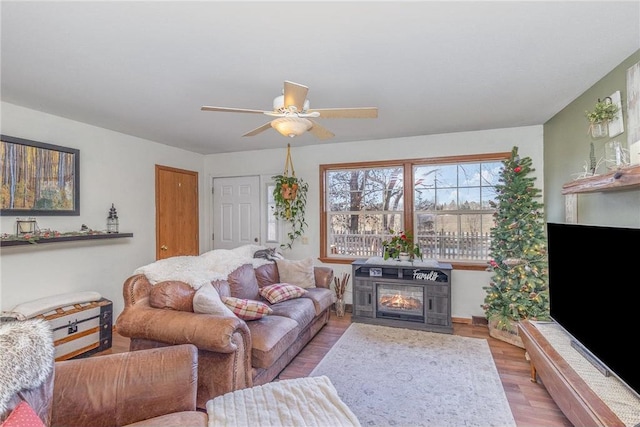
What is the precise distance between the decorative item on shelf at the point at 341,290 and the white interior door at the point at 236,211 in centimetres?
148

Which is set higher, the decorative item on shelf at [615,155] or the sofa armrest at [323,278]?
the decorative item on shelf at [615,155]

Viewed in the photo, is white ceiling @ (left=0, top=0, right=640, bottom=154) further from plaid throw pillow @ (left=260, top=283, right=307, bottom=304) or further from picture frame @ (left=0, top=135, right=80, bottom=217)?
plaid throw pillow @ (left=260, top=283, right=307, bottom=304)

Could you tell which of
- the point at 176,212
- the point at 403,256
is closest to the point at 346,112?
the point at 403,256

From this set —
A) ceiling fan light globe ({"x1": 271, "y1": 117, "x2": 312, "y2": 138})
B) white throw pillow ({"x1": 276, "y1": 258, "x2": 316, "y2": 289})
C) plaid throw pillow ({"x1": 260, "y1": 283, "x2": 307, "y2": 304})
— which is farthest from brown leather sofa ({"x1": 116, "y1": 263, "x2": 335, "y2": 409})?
ceiling fan light globe ({"x1": 271, "y1": 117, "x2": 312, "y2": 138})

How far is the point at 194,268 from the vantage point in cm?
267

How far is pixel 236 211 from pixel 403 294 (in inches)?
117

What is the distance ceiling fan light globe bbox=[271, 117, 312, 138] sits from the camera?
211cm

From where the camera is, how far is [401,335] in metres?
3.48

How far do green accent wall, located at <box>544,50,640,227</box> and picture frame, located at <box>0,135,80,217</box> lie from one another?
4901 millimetres

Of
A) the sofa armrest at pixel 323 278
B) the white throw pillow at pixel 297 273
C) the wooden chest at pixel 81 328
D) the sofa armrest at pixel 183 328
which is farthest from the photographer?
the sofa armrest at pixel 323 278

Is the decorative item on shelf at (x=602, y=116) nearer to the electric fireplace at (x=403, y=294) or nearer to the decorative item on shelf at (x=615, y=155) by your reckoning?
the decorative item on shelf at (x=615, y=155)

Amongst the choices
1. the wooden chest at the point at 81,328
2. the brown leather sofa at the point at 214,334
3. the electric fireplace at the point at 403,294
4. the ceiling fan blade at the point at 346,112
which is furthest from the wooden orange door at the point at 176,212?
the ceiling fan blade at the point at 346,112

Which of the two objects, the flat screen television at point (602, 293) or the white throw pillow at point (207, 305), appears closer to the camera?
the flat screen television at point (602, 293)

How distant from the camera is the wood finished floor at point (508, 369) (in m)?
2.12
